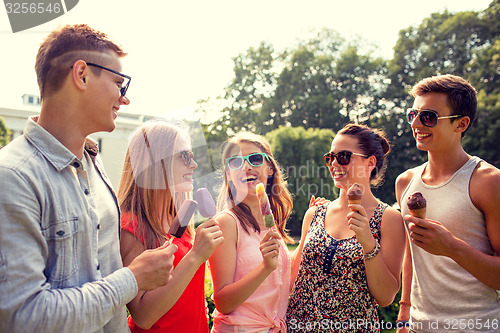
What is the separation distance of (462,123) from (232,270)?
2.22m

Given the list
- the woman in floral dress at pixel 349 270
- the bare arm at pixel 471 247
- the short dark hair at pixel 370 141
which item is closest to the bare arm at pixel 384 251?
the woman in floral dress at pixel 349 270

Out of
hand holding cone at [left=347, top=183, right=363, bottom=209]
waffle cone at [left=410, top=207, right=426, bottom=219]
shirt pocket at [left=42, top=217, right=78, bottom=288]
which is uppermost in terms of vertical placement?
shirt pocket at [left=42, top=217, right=78, bottom=288]

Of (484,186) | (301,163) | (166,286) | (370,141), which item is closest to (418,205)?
(484,186)

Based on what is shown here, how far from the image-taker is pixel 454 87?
124 inches

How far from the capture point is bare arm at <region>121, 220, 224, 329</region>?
2355 millimetres

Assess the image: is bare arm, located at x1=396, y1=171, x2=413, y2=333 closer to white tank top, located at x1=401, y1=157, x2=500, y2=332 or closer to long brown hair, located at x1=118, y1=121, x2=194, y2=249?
white tank top, located at x1=401, y1=157, x2=500, y2=332

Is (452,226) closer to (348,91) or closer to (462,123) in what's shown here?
(462,123)

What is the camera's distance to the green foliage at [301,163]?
23.5m

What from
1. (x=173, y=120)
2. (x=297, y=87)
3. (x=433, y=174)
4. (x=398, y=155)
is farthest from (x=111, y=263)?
(x=297, y=87)

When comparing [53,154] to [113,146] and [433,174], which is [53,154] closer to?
[433,174]

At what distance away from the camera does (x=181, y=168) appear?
2857mm

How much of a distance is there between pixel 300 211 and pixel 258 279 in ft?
69.1

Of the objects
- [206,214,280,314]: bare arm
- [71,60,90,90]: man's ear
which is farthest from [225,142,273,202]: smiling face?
[71,60,90,90]: man's ear

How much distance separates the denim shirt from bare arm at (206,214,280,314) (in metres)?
1.04
